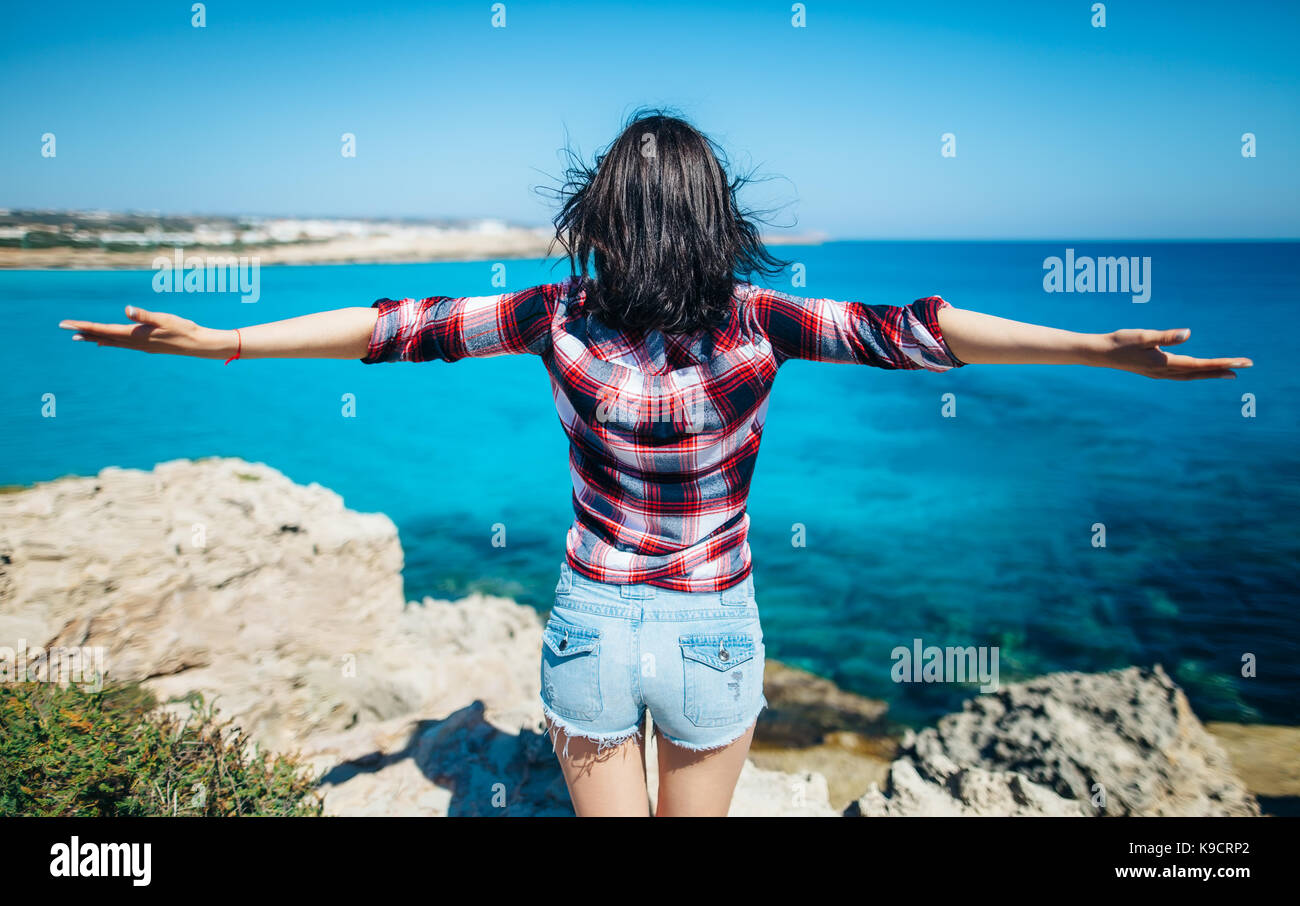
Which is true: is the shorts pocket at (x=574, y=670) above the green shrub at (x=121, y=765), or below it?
above

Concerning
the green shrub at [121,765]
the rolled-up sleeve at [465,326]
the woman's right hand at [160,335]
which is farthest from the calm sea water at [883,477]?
the green shrub at [121,765]

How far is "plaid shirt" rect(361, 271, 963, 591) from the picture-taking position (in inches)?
56.5

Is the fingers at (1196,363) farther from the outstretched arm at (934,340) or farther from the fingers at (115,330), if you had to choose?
the fingers at (115,330)

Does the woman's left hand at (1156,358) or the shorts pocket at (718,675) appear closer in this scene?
the woman's left hand at (1156,358)

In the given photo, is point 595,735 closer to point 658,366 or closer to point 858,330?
point 658,366

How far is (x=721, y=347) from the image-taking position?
146 cm

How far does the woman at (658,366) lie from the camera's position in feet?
4.57

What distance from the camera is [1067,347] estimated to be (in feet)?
4.58

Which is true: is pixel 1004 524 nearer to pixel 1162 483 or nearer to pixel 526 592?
pixel 1162 483

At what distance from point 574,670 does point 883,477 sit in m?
14.7

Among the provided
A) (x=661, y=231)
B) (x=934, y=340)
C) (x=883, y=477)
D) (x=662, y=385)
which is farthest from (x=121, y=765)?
(x=883, y=477)

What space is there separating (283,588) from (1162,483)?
48.8 feet

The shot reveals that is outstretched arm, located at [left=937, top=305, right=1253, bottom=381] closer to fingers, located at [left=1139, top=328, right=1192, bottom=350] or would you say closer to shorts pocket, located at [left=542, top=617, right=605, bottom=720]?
fingers, located at [left=1139, top=328, right=1192, bottom=350]
